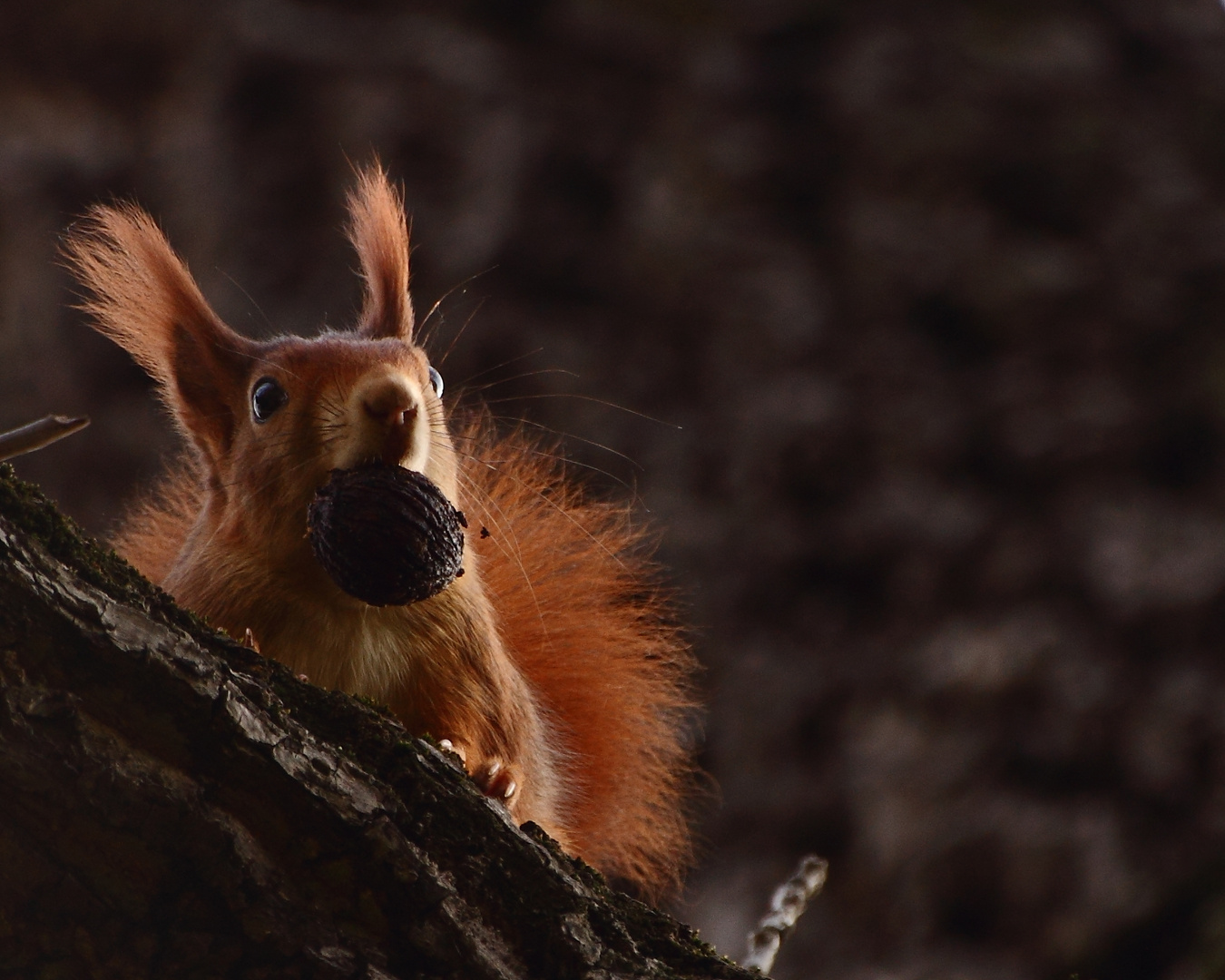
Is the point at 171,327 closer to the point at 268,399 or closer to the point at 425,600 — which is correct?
the point at 268,399

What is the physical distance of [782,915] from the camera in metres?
0.91

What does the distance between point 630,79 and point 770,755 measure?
93cm

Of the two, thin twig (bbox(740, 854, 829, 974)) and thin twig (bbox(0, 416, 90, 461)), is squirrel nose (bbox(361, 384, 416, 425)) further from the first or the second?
thin twig (bbox(740, 854, 829, 974))

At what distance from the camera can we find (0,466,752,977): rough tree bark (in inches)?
21.4

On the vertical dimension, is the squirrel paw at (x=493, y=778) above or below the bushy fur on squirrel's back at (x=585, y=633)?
below

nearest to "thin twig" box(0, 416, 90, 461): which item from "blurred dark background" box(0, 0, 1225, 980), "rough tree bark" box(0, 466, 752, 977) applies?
"rough tree bark" box(0, 466, 752, 977)

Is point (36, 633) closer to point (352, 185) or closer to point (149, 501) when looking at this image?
point (149, 501)

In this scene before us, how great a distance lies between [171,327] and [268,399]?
0.16 meters

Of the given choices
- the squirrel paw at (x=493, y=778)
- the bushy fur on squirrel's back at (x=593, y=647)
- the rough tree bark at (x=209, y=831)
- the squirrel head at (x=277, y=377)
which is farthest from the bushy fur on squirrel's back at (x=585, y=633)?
the rough tree bark at (x=209, y=831)

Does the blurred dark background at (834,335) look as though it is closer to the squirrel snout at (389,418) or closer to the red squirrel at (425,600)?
the red squirrel at (425,600)

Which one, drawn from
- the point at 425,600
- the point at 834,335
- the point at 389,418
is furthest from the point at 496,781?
the point at 834,335

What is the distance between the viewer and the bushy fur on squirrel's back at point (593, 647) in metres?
1.14

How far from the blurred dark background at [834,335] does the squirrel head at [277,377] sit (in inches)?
16.3

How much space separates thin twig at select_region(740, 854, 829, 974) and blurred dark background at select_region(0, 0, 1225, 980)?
466mm
